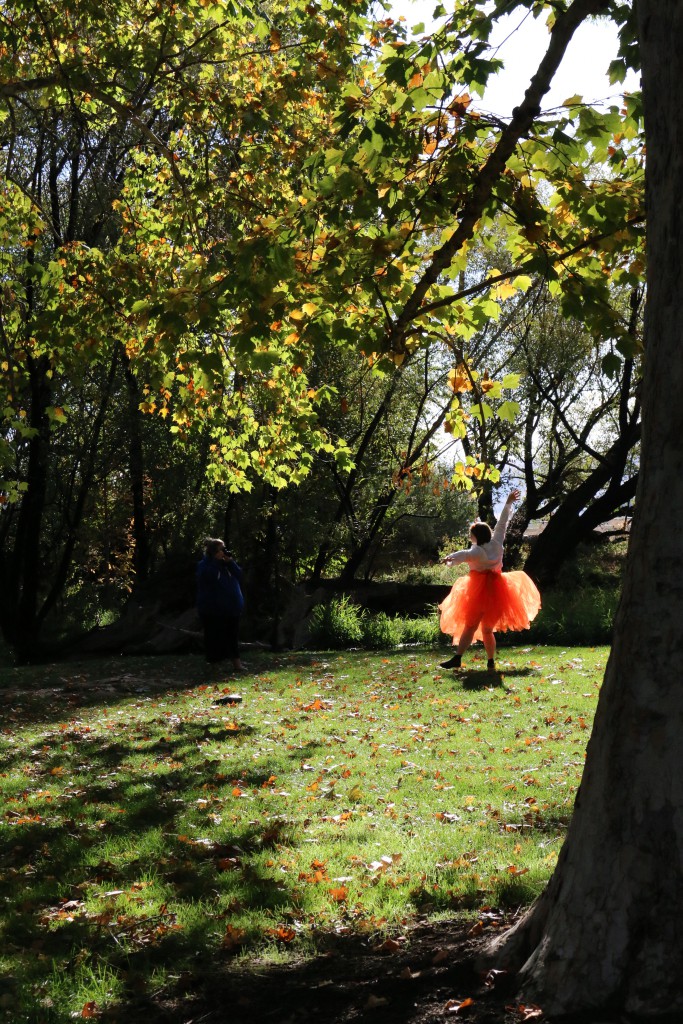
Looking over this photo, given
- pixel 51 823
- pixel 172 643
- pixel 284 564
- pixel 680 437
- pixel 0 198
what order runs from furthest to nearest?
Answer: pixel 284 564
pixel 172 643
pixel 0 198
pixel 51 823
pixel 680 437

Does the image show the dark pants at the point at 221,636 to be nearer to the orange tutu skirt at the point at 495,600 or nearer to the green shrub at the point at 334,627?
the green shrub at the point at 334,627

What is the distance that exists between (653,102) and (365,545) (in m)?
19.8

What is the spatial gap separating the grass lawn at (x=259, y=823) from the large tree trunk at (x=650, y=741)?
125 cm

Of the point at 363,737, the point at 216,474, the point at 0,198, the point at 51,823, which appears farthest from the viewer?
the point at 216,474

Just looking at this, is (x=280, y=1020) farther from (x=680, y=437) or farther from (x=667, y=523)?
(x=680, y=437)

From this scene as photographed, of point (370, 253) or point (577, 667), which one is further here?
point (577, 667)

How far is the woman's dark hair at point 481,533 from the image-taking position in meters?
12.5

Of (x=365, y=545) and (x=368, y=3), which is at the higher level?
(x=368, y=3)

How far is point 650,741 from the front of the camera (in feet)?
11.1

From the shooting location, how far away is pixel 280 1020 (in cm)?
379

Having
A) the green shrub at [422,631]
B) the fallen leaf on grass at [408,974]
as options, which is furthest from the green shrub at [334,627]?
the fallen leaf on grass at [408,974]

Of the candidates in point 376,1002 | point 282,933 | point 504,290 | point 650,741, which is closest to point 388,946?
point 282,933

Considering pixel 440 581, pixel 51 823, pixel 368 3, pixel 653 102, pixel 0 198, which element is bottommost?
pixel 51 823

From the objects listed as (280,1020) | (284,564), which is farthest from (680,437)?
(284,564)
